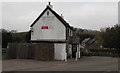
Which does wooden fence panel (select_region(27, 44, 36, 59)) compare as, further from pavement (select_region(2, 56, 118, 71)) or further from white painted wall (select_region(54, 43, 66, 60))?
pavement (select_region(2, 56, 118, 71))

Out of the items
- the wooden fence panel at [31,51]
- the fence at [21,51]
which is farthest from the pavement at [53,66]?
the fence at [21,51]

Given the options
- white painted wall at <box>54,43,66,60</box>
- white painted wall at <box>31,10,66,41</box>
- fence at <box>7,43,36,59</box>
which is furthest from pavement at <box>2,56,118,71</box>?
white painted wall at <box>31,10,66,41</box>

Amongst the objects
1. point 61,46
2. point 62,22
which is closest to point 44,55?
point 61,46

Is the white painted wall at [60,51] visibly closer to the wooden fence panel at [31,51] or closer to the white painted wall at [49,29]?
the white painted wall at [49,29]

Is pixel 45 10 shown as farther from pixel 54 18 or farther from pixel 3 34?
pixel 3 34

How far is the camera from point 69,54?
40000 millimetres

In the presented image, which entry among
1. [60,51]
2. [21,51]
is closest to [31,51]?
[21,51]

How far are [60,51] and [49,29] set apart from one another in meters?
4.21

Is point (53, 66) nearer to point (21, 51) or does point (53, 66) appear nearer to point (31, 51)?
point (31, 51)

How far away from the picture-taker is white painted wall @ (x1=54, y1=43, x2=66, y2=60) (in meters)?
35.3

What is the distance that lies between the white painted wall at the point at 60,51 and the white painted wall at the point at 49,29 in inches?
46.4

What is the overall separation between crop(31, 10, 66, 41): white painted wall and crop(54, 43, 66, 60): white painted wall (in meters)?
1.18

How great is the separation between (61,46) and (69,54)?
4.52 metres

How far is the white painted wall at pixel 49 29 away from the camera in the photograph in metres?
36.9
